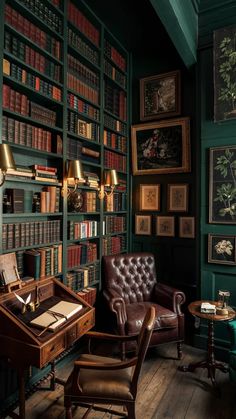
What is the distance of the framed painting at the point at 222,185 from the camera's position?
3.05 metres

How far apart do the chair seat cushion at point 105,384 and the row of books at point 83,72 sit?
9.59 feet

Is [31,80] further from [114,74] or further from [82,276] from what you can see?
[82,276]

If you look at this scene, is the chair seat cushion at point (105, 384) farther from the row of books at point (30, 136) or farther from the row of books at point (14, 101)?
the row of books at point (14, 101)

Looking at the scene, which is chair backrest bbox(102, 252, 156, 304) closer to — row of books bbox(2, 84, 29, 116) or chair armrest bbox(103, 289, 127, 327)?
chair armrest bbox(103, 289, 127, 327)

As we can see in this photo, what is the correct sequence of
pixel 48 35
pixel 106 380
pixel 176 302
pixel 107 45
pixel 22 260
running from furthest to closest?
pixel 107 45
pixel 176 302
pixel 48 35
pixel 22 260
pixel 106 380

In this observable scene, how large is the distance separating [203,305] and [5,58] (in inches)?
114

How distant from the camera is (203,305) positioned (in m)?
2.69

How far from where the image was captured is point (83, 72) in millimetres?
3199

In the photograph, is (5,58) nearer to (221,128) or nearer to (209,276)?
(221,128)

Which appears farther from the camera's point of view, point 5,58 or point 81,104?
point 81,104

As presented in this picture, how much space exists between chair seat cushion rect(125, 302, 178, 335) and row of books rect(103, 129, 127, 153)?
7.02ft

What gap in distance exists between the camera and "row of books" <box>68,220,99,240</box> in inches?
117

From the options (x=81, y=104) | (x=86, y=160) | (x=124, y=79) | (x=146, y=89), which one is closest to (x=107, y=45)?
(x=124, y=79)

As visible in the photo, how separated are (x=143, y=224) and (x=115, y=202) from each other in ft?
1.90
